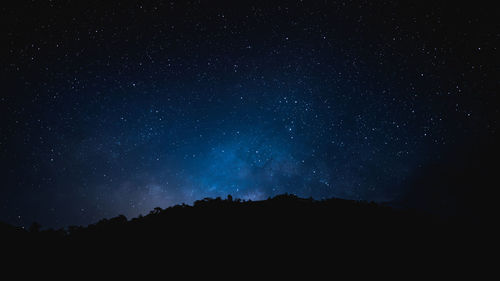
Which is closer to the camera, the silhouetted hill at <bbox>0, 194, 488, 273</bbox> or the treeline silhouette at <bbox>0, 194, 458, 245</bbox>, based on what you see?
the silhouetted hill at <bbox>0, 194, 488, 273</bbox>

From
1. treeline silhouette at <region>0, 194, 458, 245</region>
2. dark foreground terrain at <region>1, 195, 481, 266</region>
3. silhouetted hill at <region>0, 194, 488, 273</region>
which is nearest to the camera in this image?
silhouetted hill at <region>0, 194, 488, 273</region>

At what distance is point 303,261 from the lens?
5.66 m

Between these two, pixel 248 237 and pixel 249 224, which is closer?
pixel 248 237

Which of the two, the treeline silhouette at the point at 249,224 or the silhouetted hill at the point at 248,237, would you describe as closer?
the silhouetted hill at the point at 248,237

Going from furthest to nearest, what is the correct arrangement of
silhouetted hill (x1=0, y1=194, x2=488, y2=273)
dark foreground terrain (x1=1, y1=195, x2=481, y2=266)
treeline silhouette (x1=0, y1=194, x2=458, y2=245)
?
treeline silhouette (x1=0, y1=194, x2=458, y2=245), dark foreground terrain (x1=1, y1=195, x2=481, y2=266), silhouetted hill (x1=0, y1=194, x2=488, y2=273)

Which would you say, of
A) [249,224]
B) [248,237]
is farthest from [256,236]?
[249,224]

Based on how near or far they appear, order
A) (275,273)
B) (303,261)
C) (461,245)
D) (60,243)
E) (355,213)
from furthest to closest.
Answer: (355,213)
(461,245)
(60,243)
(303,261)
(275,273)

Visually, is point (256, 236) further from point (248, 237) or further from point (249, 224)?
point (249, 224)

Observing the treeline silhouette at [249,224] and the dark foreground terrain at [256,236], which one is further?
the treeline silhouette at [249,224]

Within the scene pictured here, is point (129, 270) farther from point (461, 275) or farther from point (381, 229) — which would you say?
point (461, 275)

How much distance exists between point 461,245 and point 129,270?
26.3 ft

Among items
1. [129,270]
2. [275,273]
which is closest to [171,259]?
[129,270]

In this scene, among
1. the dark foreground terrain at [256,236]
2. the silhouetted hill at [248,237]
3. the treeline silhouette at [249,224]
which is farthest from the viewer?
the treeline silhouette at [249,224]

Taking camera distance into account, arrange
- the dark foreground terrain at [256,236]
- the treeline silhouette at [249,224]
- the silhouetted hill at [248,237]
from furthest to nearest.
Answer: the treeline silhouette at [249,224], the dark foreground terrain at [256,236], the silhouetted hill at [248,237]
